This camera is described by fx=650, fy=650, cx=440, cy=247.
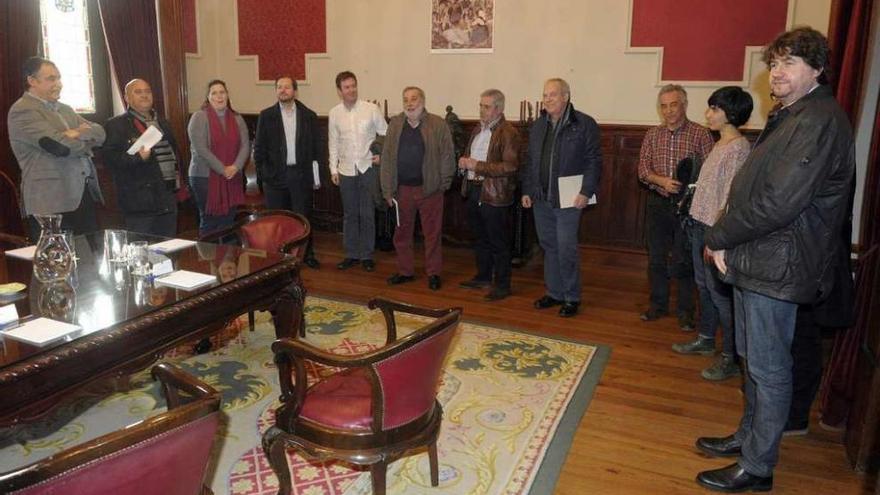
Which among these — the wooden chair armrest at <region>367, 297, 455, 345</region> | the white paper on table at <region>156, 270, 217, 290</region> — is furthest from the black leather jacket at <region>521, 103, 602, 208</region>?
the white paper on table at <region>156, 270, 217, 290</region>

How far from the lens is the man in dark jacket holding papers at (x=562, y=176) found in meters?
4.21

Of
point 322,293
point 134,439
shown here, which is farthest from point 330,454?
point 322,293

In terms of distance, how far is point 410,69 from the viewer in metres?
6.80

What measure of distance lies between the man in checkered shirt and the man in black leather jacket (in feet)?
5.01

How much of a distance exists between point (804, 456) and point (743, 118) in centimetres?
158

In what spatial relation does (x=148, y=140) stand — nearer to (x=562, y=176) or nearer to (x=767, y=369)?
(x=562, y=176)

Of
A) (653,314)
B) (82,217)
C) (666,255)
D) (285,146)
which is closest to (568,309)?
(653,314)

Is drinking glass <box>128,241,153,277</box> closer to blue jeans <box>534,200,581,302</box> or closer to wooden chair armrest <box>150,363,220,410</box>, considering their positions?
wooden chair armrest <box>150,363,220,410</box>

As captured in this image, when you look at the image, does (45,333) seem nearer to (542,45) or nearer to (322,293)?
(322,293)

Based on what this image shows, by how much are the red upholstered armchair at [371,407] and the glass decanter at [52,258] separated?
1003mm

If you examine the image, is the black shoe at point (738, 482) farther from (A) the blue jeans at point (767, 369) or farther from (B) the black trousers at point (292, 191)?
(B) the black trousers at point (292, 191)

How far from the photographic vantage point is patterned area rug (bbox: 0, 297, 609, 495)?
8.39 feet

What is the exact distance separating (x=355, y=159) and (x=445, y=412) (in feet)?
9.32

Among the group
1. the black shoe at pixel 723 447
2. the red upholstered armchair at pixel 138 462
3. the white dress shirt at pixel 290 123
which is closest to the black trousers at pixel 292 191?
the white dress shirt at pixel 290 123
